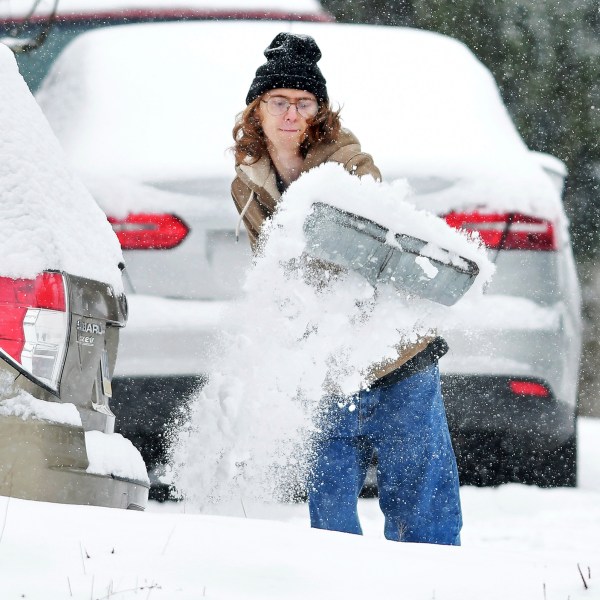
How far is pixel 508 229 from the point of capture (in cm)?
463

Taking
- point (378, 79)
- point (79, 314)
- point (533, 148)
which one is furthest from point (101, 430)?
point (533, 148)

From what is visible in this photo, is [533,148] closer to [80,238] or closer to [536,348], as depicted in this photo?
[536,348]

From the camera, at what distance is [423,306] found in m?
3.67

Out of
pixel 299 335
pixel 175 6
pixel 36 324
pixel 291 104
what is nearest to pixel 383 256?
pixel 299 335

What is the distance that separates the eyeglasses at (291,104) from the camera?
150 inches

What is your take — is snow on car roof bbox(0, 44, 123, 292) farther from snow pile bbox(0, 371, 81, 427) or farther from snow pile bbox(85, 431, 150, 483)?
snow pile bbox(85, 431, 150, 483)

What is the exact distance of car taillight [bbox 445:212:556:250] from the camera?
180 inches

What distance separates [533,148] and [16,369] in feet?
27.8

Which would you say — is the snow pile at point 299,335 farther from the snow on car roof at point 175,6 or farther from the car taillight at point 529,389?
the snow on car roof at point 175,6

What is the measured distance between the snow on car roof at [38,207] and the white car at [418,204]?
1.12 m

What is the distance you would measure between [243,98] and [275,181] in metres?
1.46

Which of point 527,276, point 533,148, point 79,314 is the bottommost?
point 533,148

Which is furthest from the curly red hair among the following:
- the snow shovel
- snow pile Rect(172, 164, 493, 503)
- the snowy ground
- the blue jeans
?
the snowy ground

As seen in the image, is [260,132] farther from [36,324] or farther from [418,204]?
[36,324]
